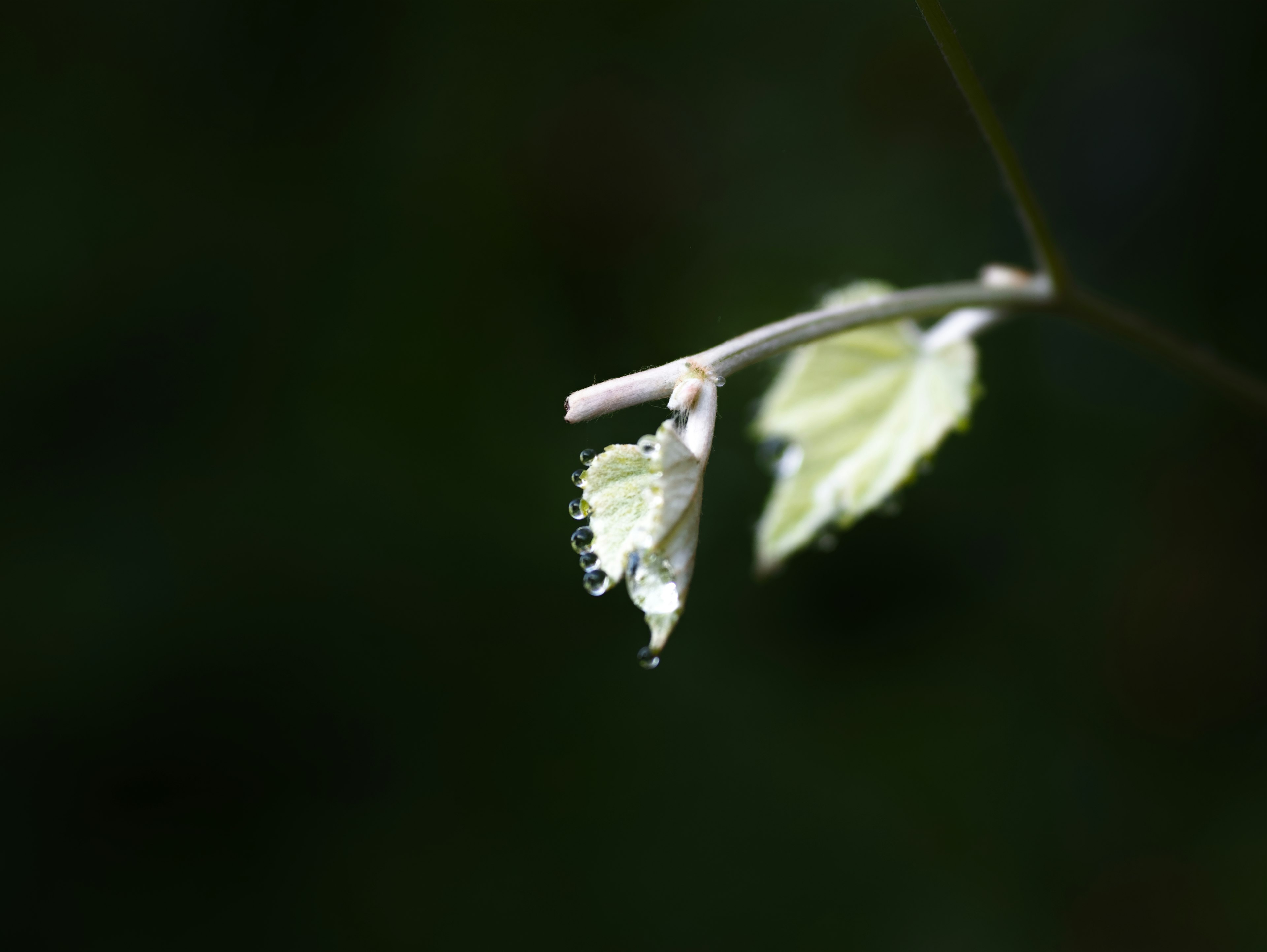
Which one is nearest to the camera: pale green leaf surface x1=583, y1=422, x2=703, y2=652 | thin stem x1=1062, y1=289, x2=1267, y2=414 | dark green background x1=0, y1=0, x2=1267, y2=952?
pale green leaf surface x1=583, y1=422, x2=703, y2=652

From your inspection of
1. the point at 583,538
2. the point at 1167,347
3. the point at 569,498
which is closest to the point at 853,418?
the point at 1167,347

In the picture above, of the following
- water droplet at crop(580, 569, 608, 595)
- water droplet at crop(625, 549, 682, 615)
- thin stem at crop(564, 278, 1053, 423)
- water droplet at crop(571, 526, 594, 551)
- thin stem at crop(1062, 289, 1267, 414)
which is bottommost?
thin stem at crop(1062, 289, 1267, 414)

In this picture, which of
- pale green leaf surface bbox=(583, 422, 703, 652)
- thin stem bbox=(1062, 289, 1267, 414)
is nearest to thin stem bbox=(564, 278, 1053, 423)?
pale green leaf surface bbox=(583, 422, 703, 652)

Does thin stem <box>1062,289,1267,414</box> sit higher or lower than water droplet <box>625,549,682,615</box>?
lower

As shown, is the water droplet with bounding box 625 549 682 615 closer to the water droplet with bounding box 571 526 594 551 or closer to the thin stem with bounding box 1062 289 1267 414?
the water droplet with bounding box 571 526 594 551

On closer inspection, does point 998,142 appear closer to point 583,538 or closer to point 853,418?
point 853,418

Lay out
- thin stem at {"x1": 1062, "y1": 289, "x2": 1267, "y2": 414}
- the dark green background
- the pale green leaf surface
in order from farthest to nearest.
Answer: the dark green background < thin stem at {"x1": 1062, "y1": 289, "x2": 1267, "y2": 414} < the pale green leaf surface

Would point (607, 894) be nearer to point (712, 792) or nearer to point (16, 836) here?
point (712, 792)
